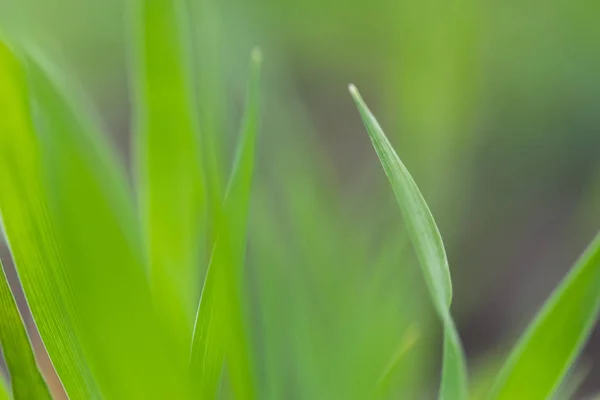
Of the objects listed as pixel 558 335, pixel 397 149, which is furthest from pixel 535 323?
pixel 397 149

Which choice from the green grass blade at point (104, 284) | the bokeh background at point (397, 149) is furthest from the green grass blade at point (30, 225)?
the bokeh background at point (397, 149)

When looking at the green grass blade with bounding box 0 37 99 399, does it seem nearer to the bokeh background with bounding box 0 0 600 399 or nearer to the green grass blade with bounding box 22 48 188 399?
the green grass blade with bounding box 22 48 188 399

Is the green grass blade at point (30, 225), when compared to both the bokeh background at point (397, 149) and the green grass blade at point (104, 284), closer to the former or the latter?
the green grass blade at point (104, 284)

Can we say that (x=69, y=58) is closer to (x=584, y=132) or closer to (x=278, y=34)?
(x=278, y=34)

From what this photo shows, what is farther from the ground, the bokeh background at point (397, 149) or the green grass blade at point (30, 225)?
the green grass blade at point (30, 225)

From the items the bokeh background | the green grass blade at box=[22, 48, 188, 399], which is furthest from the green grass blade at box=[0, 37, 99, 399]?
the bokeh background

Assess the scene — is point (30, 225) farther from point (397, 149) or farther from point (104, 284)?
point (397, 149)
